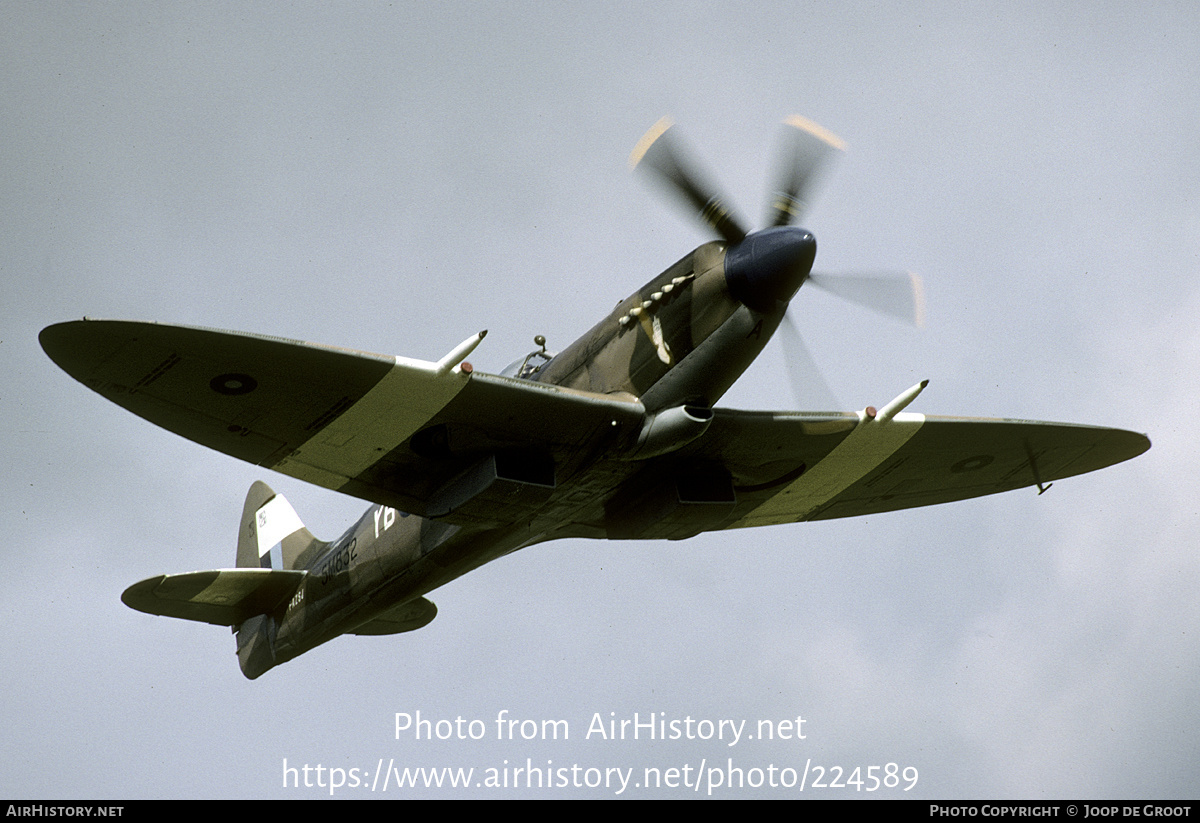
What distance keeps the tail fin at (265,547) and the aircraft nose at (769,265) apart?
857cm

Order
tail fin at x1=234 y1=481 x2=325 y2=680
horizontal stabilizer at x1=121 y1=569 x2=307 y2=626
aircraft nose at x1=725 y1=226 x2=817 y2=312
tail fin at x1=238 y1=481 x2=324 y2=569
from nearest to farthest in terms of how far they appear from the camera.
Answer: aircraft nose at x1=725 y1=226 x2=817 y2=312 < horizontal stabilizer at x1=121 y1=569 x2=307 y2=626 < tail fin at x1=234 y1=481 x2=325 y2=680 < tail fin at x1=238 y1=481 x2=324 y2=569

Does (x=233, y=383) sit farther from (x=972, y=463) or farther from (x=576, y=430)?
(x=972, y=463)

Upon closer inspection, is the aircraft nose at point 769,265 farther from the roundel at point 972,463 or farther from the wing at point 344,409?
the roundel at point 972,463

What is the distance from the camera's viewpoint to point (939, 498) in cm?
1664

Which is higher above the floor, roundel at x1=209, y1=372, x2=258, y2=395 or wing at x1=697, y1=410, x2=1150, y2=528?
wing at x1=697, y1=410, x2=1150, y2=528

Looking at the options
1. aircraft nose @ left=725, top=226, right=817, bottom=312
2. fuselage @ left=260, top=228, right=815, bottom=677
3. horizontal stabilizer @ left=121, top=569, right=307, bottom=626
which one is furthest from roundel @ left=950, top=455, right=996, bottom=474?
horizontal stabilizer @ left=121, top=569, right=307, bottom=626

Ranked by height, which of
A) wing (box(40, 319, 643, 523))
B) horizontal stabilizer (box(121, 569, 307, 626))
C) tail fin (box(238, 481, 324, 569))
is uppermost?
tail fin (box(238, 481, 324, 569))

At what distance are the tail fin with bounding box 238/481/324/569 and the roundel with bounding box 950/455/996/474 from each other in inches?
363

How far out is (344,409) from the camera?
1199cm

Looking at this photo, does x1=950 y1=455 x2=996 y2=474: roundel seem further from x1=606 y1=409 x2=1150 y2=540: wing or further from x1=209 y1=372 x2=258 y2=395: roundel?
x1=209 y1=372 x2=258 y2=395: roundel

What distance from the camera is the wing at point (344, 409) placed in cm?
1102

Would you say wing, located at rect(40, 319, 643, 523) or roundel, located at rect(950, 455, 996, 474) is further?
roundel, located at rect(950, 455, 996, 474)

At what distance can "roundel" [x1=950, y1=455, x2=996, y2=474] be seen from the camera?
50.9 ft
